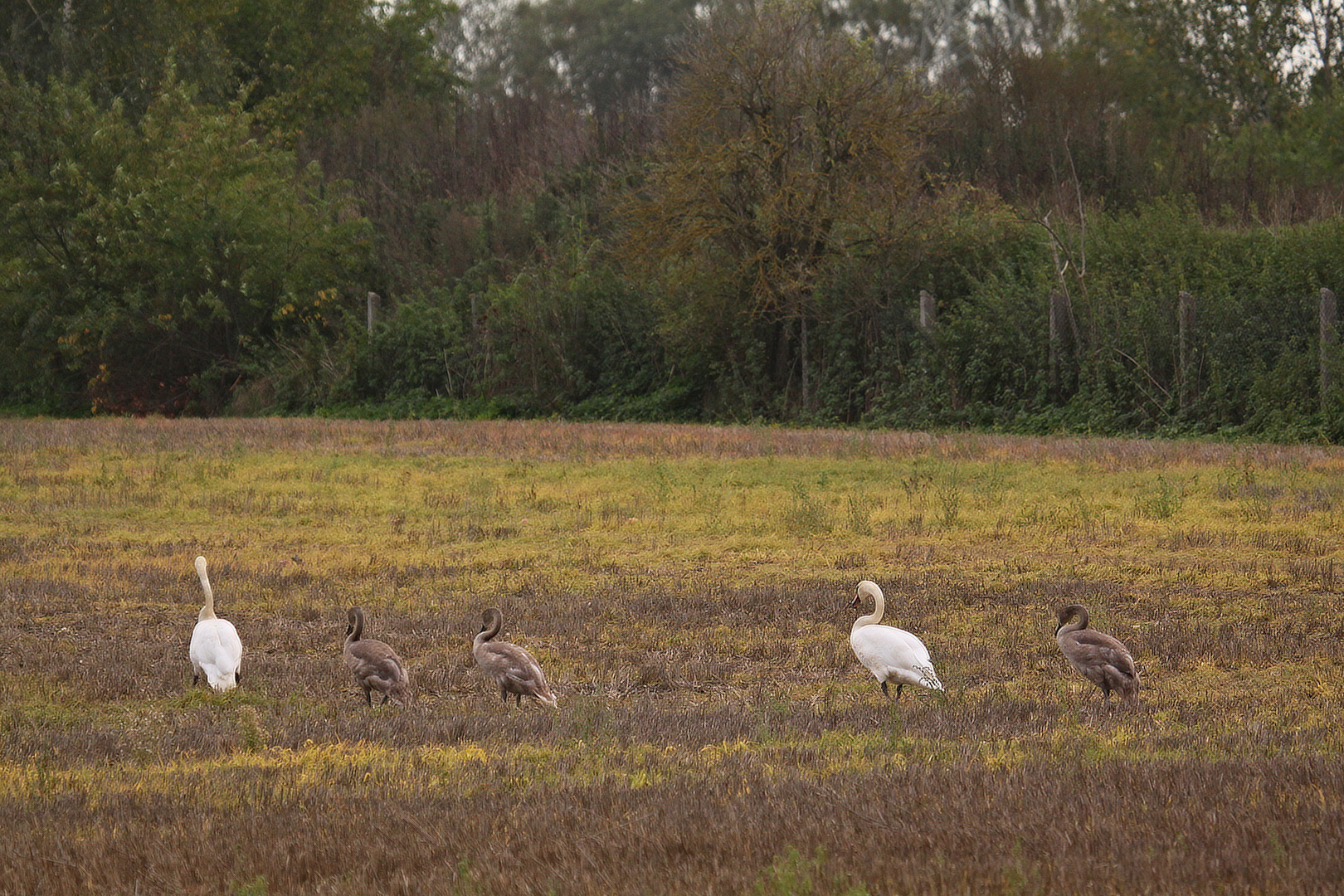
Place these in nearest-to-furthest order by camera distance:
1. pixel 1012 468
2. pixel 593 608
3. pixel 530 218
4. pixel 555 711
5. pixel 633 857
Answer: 1. pixel 633 857
2. pixel 555 711
3. pixel 593 608
4. pixel 1012 468
5. pixel 530 218

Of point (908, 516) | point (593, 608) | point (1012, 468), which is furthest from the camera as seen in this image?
point (1012, 468)

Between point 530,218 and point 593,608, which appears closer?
point 593,608

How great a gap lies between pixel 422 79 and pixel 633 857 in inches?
2391

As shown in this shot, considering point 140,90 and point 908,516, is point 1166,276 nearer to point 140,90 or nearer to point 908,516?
point 908,516

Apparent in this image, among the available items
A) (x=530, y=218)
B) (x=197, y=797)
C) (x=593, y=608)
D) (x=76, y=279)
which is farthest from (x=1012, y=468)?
(x=76, y=279)

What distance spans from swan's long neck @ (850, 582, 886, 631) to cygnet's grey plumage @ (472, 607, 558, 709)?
2.09 metres

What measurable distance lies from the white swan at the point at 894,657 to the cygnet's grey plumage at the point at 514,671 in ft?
6.52

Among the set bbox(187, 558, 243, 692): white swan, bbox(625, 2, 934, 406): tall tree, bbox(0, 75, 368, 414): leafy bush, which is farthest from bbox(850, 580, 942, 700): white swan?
bbox(0, 75, 368, 414): leafy bush

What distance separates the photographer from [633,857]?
537cm

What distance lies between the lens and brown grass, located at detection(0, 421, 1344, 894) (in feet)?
17.8

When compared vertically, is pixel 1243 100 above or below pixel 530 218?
above

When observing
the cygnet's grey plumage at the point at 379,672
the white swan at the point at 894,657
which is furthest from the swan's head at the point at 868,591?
the cygnet's grey plumage at the point at 379,672

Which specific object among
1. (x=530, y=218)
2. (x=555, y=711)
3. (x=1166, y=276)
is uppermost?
(x=530, y=218)

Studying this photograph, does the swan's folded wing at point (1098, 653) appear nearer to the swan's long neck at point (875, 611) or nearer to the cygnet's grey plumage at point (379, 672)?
the swan's long neck at point (875, 611)
